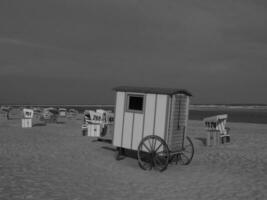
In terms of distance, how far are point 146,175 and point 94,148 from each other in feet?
16.6

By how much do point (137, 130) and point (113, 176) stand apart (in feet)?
7.83

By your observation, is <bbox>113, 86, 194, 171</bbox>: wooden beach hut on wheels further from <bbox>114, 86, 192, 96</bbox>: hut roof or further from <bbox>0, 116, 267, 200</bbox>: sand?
<bbox>0, 116, 267, 200</bbox>: sand

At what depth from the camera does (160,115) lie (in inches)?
448

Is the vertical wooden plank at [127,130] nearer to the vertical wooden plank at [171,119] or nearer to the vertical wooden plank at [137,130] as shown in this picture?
the vertical wooden plank at [137,130]

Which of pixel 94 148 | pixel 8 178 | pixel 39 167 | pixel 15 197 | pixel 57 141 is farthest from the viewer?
pixel 57 141

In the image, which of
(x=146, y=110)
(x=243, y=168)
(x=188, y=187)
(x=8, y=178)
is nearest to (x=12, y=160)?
(x=8, y=178)

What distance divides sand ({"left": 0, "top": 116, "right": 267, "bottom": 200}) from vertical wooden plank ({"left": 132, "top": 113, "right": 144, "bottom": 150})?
0.78m

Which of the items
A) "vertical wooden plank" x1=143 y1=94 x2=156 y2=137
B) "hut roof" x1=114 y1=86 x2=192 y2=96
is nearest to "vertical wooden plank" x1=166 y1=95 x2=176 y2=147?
"hut roof" x1=114 y1=86 x2=192 y2=96

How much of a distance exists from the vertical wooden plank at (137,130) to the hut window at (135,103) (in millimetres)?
236

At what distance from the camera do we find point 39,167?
10.1 meters

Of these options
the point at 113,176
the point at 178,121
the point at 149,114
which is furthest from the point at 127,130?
the point at 113,176

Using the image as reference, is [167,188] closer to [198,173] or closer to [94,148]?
[198,173]

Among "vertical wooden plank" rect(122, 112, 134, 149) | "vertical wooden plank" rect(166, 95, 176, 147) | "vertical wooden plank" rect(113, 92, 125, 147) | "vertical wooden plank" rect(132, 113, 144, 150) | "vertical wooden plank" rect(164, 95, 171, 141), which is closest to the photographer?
"vertical wooden plank" rect(164, 95, 171, 141)

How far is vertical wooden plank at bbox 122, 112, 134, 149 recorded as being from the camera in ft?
39.9
